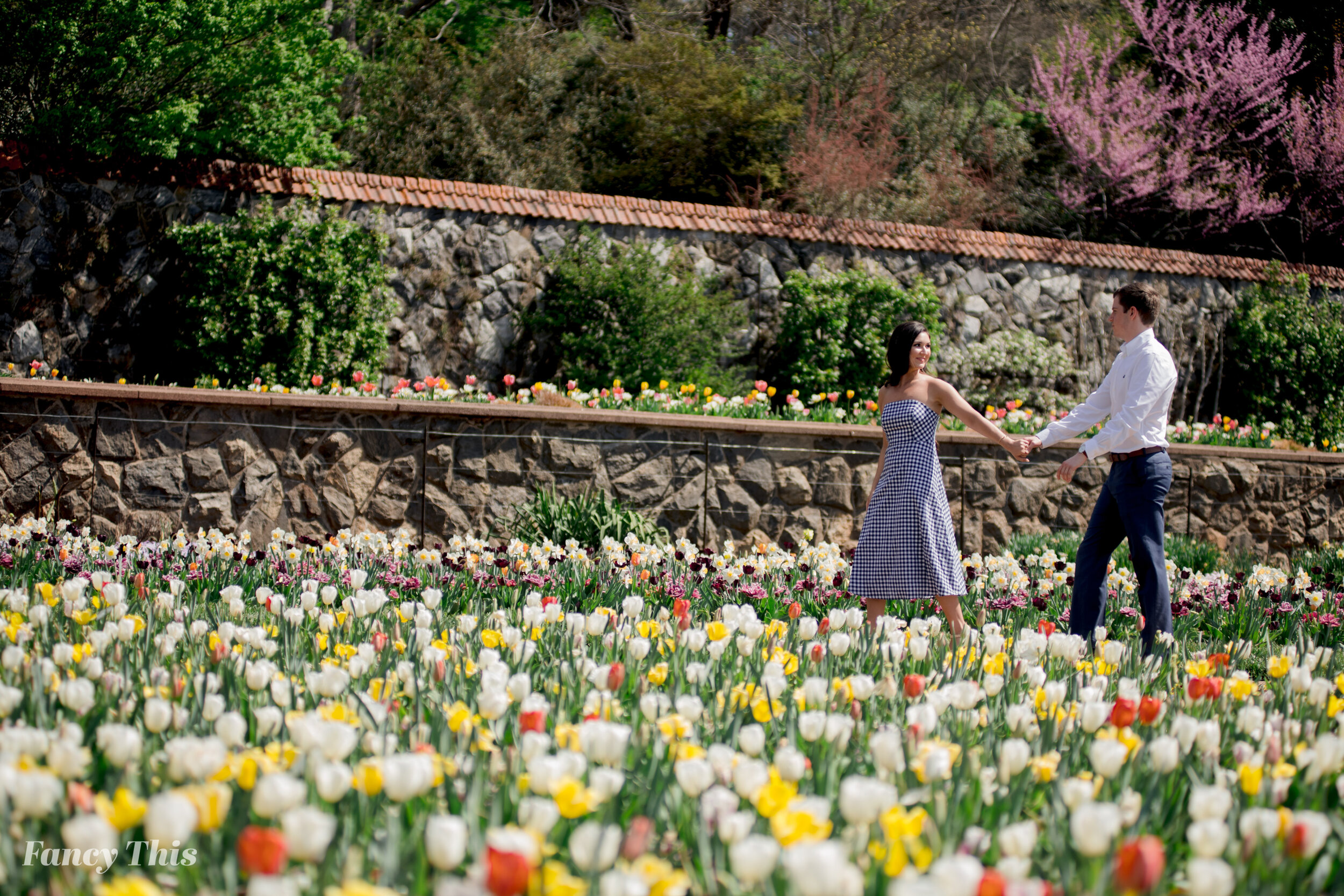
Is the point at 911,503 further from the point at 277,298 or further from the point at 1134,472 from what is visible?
the point at 277,298

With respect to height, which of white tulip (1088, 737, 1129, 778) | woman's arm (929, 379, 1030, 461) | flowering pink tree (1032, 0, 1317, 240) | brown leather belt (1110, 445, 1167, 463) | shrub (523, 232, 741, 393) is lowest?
white tulip (1088, 737, 1129, 778)

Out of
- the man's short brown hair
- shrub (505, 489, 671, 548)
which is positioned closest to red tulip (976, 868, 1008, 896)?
the man's short brown hair

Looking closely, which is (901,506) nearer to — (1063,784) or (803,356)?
(1063,784)

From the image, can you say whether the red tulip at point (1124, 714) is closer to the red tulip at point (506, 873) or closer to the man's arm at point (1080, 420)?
the red tulip at point (506, 873)

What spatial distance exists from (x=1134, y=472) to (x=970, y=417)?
26.9 inches

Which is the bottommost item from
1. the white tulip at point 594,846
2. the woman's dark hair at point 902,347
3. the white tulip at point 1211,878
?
the white tulip at point 594,846

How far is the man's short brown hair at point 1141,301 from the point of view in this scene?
164 inches

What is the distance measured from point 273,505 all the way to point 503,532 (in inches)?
54.8

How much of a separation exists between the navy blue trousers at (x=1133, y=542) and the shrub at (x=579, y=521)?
8.44 ft

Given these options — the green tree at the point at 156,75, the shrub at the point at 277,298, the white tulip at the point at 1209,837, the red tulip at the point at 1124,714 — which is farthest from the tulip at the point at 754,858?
the green tree at the point at 156,75

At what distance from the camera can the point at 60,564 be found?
3.86 m

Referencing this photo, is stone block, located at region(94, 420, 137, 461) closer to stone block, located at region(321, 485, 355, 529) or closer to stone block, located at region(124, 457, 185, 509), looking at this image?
stone block, located at region(124, 457, 185, 509)

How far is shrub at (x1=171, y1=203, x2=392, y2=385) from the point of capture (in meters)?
7.90

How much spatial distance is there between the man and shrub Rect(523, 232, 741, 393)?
4933 mm
